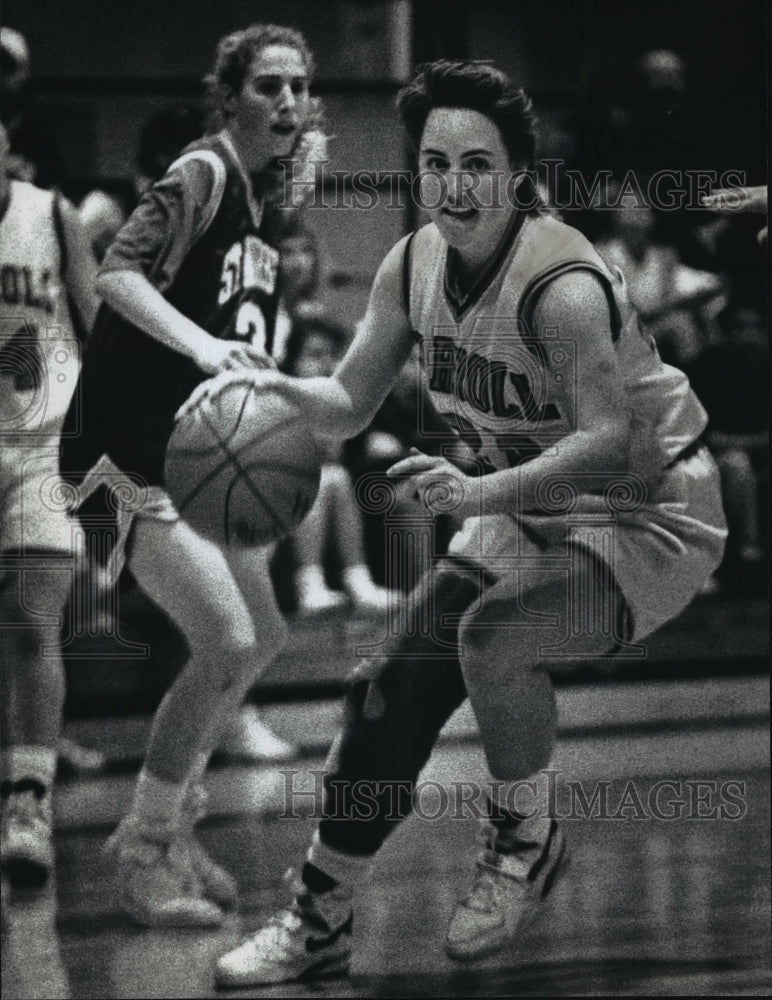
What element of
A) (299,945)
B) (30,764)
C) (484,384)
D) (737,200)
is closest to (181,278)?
(484,384)

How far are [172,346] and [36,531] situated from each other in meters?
0.42

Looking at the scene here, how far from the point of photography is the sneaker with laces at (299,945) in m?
3.25

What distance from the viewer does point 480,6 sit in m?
3.33

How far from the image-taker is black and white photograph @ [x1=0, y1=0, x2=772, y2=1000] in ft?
10.8

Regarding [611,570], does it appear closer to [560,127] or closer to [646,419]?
[646,419]

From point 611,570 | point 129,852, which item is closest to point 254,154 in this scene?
point 611,570

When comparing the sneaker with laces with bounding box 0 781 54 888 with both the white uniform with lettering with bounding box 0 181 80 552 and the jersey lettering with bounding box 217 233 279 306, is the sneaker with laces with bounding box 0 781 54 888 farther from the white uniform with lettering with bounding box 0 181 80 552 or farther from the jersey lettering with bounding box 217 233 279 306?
the jersey lettering with bounding box 217 233 279 306

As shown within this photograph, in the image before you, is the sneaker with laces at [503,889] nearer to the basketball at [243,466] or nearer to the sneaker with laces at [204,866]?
the sneaker with laces at [204,866]

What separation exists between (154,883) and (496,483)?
968 mm

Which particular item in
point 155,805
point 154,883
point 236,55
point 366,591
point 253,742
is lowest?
point 154,883

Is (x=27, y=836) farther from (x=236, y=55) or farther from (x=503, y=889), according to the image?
(x=236, y=55)

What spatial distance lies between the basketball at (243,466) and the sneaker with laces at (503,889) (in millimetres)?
719

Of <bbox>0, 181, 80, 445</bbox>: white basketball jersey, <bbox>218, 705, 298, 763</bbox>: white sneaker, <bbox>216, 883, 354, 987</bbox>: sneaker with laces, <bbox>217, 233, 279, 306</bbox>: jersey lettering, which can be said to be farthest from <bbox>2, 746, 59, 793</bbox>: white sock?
<bbox>217, 233, 279, 306</bbox>: jersey lettering

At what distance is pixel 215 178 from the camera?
10.8 feet
